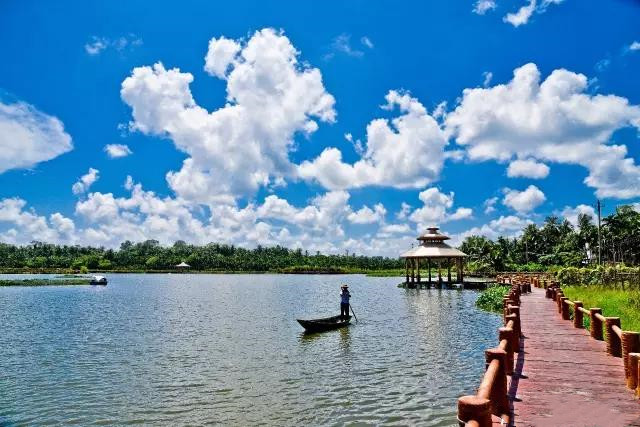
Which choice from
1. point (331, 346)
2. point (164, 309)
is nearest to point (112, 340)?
point (331, 346)

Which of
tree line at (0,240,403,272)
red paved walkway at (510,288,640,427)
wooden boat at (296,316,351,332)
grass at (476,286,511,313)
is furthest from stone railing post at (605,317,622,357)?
tree line at (0,240,403,272)

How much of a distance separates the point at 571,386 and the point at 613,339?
3.71 meters

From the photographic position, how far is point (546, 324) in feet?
59.9

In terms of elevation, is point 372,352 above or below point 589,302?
below

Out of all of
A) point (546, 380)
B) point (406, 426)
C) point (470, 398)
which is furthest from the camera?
point (406, 426)

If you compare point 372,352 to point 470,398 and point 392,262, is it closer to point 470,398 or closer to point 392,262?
point 470,398

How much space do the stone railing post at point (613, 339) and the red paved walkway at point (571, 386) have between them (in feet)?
0.64

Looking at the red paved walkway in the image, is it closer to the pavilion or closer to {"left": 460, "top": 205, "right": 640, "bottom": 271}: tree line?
the pavilion

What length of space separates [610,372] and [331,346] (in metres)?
11.6

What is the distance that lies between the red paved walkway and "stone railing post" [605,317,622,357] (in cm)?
19

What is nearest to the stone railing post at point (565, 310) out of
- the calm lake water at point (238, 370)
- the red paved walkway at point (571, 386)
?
the calm lake water at point (238, 370)

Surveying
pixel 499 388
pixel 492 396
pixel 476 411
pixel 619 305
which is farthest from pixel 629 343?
pixel 619 305

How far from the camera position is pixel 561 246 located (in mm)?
92375

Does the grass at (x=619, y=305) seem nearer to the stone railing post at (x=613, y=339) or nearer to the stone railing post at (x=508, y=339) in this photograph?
the stone railing post at (x=613, y=339)
